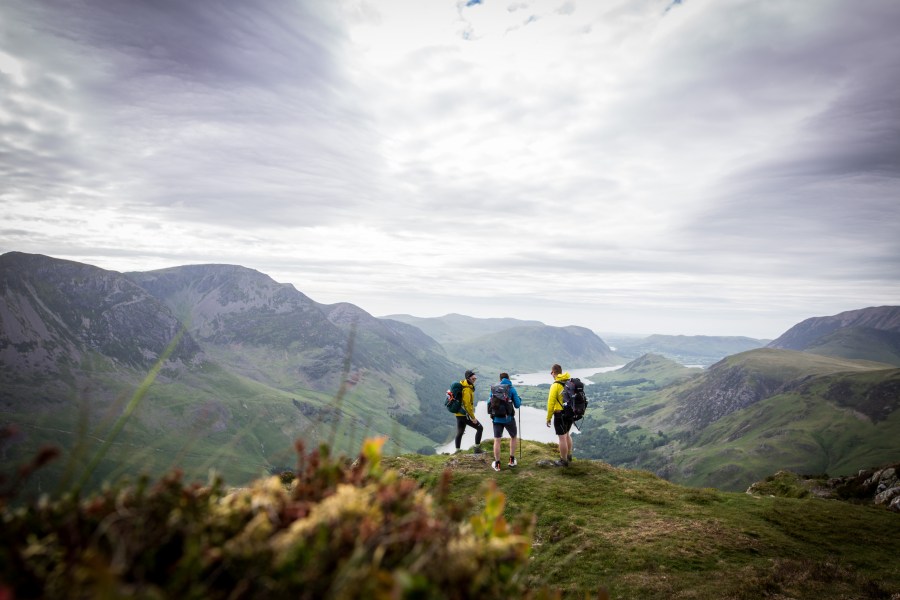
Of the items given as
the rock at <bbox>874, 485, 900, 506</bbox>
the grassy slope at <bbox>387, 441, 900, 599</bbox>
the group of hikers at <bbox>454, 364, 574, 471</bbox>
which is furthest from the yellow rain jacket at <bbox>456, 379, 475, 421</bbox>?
the rock at <bbox>874, 485, 900, 506</bbox>

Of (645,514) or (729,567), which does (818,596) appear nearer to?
(729,567)

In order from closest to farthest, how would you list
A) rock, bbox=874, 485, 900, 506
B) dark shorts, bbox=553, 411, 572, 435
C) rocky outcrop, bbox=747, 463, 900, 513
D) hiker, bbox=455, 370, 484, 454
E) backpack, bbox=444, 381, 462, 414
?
dark shorts, bbox=553, 411, 572, 435 → rock, bbox=874, 485, 900, 506 → backpack, bbox=444, 381, 462, 414 → hiker, bbox=455, 370, 484, 454 → rocky outcrop, bbox=747, 463, 900, 513

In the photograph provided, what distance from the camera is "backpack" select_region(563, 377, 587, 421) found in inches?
742

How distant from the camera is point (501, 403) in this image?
19.0 metres

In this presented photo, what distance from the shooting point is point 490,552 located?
3.38 m

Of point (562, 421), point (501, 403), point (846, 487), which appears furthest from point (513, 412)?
point (846, 487)

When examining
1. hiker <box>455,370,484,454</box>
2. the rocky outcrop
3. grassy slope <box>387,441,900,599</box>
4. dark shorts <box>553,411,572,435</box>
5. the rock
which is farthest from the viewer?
the rocky outcrop

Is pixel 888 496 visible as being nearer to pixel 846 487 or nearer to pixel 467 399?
pixel 846 487

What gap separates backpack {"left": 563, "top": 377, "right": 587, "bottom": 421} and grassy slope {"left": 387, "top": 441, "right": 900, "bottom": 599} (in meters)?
2.79

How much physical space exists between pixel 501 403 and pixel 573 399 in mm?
3057

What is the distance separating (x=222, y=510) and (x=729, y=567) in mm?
13463

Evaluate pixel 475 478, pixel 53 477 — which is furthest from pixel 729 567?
pixel 53 477

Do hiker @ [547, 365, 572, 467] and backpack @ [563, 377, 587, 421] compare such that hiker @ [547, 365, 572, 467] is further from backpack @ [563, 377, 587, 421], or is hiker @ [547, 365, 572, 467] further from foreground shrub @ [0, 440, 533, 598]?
foreground shrub @ [0, 440, 533, 598]

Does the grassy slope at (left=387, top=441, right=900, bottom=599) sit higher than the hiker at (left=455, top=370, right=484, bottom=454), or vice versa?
the hiker at (left=455, top=370, right=484, bottom=454)
